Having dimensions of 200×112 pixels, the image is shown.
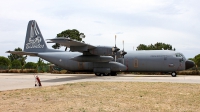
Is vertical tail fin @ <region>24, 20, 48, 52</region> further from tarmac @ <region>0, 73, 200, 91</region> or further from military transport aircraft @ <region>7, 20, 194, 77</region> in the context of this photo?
tarmac @ <region>0, 73, 200, 91</region>

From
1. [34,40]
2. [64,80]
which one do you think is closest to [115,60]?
[64,80]

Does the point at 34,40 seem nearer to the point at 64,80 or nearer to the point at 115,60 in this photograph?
the point at 115,60

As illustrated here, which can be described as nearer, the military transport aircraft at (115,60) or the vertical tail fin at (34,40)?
the military transport aircraft at (115,60)

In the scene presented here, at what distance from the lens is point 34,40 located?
113 ft

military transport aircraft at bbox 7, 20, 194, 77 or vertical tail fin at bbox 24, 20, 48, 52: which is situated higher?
vertical tail fin at bbox 24, 20, 48, 52

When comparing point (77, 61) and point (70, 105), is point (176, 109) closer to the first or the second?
point (70, 105)

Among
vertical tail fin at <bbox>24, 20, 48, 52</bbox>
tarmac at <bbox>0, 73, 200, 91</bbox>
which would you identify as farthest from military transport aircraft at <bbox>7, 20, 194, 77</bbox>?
vertical tail fin at <bbox>24, 20, 48, 52</bbox>

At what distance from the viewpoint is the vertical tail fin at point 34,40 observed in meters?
34.4

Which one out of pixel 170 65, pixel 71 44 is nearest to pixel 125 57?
pixel 170 65

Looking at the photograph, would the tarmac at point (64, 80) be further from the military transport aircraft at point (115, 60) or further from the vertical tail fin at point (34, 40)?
the vertical tail fin at point (34, 40)

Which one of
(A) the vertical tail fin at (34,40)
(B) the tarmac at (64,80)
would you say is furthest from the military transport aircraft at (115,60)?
(A) the vertical tail fin at (34,40)

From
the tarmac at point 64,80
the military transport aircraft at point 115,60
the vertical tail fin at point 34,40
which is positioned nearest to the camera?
the tarmac at point 64,80

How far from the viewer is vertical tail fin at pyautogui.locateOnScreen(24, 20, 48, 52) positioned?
113 feet

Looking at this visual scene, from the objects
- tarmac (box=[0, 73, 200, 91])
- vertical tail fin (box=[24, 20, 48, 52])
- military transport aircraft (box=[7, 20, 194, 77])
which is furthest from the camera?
vertical tail fin (box=[24, 20, 48, 52])
